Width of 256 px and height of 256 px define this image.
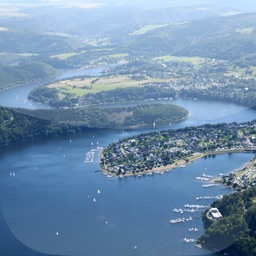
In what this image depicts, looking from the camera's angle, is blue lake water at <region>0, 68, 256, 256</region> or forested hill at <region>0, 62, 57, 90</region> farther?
forested hill at <region>0, 62, 57, 90</region>

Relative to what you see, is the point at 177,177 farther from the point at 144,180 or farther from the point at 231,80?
the point at 231,80

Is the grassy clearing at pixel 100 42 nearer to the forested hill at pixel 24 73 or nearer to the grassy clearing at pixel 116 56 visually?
the grassy clearing at pixel 116 56

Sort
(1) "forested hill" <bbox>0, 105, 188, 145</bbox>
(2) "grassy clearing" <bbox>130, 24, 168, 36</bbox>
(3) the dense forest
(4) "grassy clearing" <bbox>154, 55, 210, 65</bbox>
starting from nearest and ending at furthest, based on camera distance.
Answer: (3) the dense forest
(1) "forested hill" <bbox>0, 105, 188, 145</bbox>
(4) "grassy clearing" <bbox>154, 55, 210, 65</bbox>
(2) "grassy clearing" <bbox>130, 24, 168, 36</bbox>

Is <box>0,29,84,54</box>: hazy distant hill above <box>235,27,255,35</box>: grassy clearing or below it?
below

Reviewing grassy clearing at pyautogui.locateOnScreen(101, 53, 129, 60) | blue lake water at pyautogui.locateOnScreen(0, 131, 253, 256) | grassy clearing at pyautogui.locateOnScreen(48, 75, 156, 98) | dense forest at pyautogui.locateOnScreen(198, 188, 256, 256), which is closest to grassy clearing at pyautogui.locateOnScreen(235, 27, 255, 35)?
grassy clearing at pyautogui.locateOnScreen(101, 53, 129, 60)

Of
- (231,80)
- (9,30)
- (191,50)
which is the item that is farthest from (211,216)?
(9,30)

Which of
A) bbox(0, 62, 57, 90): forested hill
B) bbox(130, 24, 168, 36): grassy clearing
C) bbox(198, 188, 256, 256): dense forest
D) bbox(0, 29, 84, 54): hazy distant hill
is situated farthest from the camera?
bbox(130, 24, 168, 36): grassy clearing

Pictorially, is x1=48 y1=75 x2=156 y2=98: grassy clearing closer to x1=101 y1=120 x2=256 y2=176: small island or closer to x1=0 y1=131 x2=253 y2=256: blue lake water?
x1=101 y1=120 x2=256 y2=176: small island
